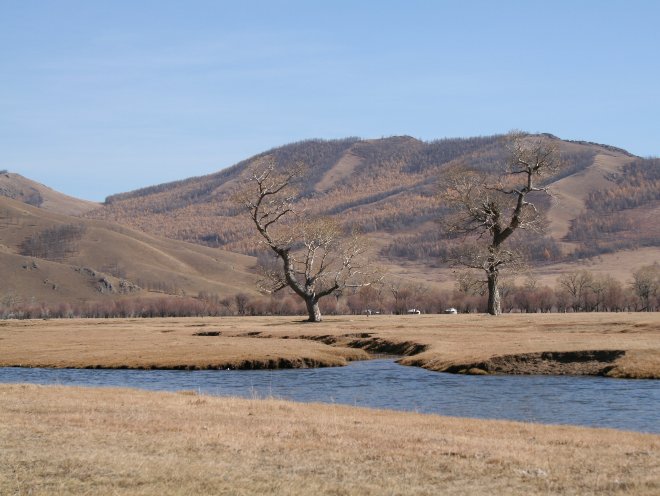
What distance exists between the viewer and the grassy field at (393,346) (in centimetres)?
4831

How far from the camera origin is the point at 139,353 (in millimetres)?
60219

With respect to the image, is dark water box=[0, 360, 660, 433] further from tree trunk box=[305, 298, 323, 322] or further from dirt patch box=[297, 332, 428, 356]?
tree trunk box=[305, 298, 323, 322]

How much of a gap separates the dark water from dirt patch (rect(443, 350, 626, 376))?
1562 millimetres

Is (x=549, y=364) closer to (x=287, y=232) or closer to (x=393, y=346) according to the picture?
(x=393, y=346)

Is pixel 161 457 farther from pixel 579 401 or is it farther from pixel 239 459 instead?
pixel 579 401

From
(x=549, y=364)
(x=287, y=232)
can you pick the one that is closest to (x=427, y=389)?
(x=549, y=364)

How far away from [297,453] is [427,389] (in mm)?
21339

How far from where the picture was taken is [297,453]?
20.9 m

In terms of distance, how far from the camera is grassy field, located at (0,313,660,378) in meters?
48.3

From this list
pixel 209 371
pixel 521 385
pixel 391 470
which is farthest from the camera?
pixel 209 371

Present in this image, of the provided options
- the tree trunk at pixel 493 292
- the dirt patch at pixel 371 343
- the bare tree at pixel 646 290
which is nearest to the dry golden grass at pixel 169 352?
the dirt patch at pixel 371 343

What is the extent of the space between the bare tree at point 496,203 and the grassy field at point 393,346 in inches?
241

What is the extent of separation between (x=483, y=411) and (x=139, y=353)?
3331 centimetres

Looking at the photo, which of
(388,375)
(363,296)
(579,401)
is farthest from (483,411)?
(363,296)
